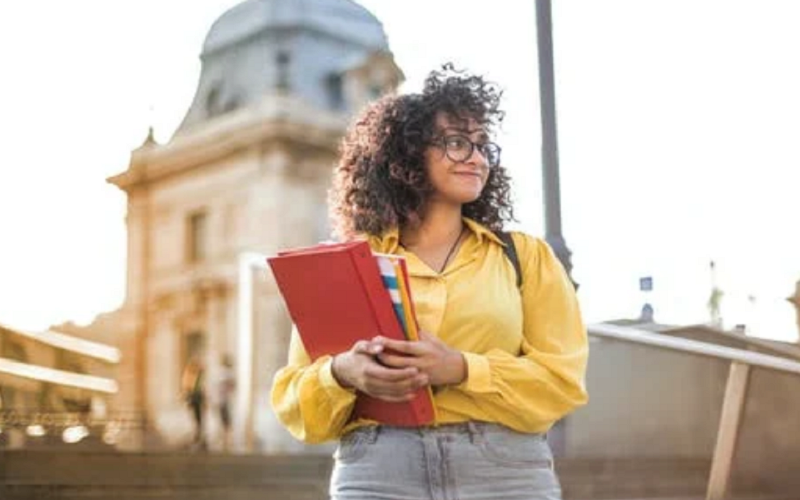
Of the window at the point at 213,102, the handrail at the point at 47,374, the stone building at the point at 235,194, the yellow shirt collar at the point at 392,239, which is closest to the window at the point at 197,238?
the stone building at the point at 235,194

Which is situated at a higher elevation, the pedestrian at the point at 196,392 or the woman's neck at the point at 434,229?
the woman's neck at the point at 434,229

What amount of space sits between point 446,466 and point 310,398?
268mm

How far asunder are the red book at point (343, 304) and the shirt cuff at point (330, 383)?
0.03 meters

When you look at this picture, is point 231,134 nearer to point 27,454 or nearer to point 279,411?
point 27,454

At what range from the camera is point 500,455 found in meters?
2.35

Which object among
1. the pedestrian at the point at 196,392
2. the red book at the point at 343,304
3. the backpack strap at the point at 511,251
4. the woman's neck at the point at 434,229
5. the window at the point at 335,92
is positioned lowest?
the pedestrian at the point at 196,392

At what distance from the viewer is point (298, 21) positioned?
1310cm

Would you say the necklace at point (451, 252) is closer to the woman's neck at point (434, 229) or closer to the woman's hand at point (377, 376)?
the woman's neck at point (434, 229)

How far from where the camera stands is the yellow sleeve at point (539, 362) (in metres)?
2.33

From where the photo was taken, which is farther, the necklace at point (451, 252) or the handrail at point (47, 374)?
the handrail at point (47, 374)

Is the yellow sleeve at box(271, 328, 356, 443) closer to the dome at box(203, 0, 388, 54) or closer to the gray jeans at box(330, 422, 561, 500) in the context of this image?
the gray jeans at box(330, 422, 561, 500)

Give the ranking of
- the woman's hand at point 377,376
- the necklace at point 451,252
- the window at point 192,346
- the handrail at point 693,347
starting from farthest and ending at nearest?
the window at point 192,346 < the handrail at point 693,347 < the necklace at point 451,252 < the woman's hand at point 377,376

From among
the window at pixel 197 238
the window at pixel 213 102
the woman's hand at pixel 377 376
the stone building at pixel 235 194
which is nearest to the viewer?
the woman's hand at pixel 377 376

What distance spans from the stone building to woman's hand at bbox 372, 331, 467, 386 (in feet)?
23.2
